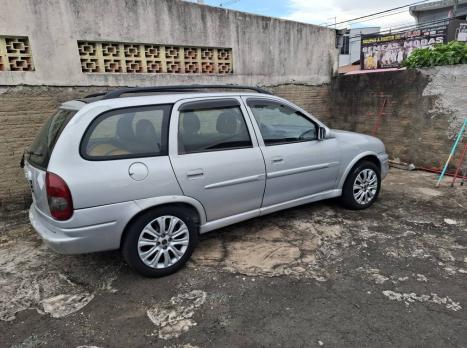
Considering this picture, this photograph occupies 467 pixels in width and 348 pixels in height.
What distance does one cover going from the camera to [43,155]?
2781 mm

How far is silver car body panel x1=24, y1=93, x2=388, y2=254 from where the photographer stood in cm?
261

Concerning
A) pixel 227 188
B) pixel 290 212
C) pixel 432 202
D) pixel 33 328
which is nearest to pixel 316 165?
pixel 290 212

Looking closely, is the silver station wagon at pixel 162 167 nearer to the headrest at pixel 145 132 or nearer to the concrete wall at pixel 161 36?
the headrest at pixel 145 132

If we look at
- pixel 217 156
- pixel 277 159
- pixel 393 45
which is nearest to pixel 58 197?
pixel 217 156

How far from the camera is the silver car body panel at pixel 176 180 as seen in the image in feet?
8.57

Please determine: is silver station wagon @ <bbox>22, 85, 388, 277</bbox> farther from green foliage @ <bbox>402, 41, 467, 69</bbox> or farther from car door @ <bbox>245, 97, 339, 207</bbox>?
green foliage @ <bbox>402, 41, 467, 69</bbox>

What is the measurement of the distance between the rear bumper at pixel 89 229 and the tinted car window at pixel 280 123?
1603 millimetres

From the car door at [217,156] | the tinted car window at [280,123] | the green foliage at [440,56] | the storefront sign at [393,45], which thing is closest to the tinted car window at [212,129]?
the car door at [217,156]

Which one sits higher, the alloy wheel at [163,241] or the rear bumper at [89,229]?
the rear bumper at [89,229]

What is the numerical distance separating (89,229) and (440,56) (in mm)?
6267

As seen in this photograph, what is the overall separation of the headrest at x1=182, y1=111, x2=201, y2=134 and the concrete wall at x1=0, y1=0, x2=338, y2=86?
2.56 meters

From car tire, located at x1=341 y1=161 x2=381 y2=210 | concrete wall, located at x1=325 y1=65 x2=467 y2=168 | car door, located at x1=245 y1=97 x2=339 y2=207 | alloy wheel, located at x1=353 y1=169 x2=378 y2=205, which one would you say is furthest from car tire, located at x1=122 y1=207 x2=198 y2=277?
concrete wall, located at x1=325 y1=65 x2=467 y2=168

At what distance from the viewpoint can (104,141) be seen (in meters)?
2.75

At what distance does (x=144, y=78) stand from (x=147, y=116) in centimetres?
267
